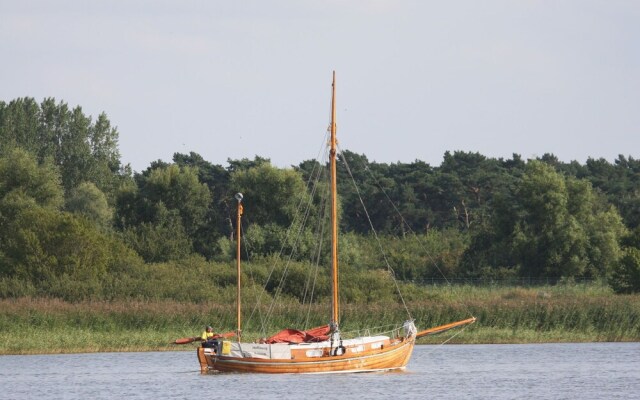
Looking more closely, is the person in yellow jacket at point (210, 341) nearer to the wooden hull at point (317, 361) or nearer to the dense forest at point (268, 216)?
the wooden hull at point (317, 361)

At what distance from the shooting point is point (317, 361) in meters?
51.8

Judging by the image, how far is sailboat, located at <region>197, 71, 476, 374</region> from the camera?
5175cm

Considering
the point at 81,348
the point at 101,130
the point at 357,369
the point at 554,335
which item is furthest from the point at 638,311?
the point at 101,130

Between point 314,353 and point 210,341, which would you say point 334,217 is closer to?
point 314,353

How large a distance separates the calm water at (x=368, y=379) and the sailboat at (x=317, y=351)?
0.45m

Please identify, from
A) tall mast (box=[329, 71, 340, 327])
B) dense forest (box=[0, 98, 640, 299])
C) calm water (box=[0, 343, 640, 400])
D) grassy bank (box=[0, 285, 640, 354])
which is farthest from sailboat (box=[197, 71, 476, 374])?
dense forest (box=[0, 98, 640, 299])

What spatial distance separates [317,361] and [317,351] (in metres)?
0.37

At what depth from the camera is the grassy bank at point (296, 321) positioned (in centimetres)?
6744

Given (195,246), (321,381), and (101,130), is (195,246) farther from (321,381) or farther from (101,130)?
(321,381)

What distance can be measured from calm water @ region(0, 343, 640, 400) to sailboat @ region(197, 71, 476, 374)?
45cm

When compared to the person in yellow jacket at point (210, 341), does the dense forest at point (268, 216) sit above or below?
above

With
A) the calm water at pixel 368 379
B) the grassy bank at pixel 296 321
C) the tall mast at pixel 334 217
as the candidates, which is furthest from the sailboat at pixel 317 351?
the grassy bank at pixel 296 321

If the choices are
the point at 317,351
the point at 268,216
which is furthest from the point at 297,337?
the point at 268,216

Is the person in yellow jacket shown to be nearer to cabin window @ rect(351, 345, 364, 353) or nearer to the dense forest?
cabin window @ rect(351, 345, 364, 353)
